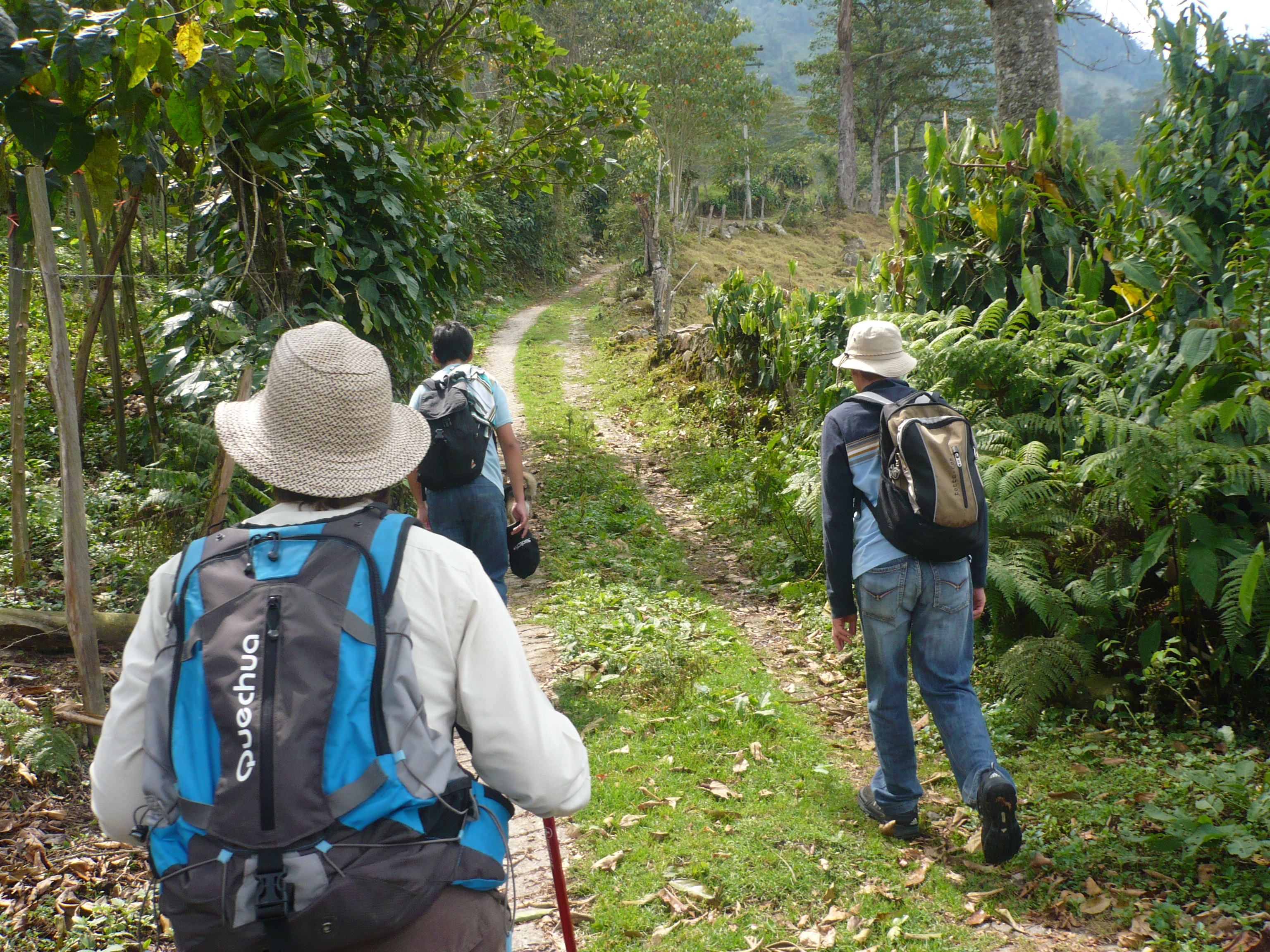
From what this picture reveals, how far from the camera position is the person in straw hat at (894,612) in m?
3.53

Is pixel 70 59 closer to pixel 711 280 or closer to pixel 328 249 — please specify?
pixel 328 249

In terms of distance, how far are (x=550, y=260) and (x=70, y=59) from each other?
3048 cm

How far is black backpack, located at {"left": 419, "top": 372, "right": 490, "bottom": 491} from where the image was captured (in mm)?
4660

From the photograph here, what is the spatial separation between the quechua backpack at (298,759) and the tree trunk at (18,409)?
3.73 metres

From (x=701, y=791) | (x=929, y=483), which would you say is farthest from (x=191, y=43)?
(x=701, y=791)

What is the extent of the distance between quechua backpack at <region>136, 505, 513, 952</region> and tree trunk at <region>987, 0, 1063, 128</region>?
791 cm

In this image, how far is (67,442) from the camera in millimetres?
3416

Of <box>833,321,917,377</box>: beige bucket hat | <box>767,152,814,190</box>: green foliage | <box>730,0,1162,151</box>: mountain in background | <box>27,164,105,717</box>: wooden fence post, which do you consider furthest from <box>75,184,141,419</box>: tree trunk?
<box>767,152,814,190</box>: green foliage

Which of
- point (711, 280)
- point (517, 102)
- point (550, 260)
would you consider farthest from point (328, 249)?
point (550, 260)

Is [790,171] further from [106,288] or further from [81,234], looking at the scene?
[106,288]

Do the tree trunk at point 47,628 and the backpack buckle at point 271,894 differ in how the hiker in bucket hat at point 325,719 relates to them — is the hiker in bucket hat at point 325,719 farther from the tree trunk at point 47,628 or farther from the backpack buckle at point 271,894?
the tree trunk at point 47,628

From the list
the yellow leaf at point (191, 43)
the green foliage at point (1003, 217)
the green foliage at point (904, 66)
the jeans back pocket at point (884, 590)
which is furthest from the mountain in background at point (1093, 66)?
the yellow leaf at point (191, 43)

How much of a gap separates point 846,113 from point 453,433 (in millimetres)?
37436

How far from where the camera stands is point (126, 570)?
5992mm
